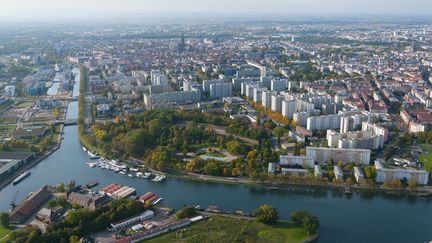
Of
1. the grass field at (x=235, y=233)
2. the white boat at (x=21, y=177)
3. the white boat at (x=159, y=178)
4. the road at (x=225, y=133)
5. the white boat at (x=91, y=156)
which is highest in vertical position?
the road at (x=225, y=133)

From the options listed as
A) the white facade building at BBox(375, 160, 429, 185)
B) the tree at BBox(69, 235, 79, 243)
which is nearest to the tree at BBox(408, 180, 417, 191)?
the white facade building at BBox(375, 160, 429, 185)

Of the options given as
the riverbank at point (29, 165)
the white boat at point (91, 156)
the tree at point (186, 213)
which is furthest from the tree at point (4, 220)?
the white boat at point (91, 156)

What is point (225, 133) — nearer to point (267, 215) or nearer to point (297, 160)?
point (297, 160)

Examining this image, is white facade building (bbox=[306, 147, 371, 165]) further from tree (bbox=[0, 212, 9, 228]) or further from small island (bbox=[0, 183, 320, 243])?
tree (bbox=[0, 212, 9, 228])

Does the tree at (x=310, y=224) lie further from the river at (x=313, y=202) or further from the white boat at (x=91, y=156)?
the white boat at (x=91, y=156)

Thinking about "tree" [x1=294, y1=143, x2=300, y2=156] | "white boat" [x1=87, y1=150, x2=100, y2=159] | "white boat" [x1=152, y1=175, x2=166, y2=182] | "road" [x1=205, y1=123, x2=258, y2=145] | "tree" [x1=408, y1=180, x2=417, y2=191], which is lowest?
"white boat" [x1=152, y1=175, x2=166, y2=182]

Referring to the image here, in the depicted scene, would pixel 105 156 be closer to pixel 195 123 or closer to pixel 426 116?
pixel 195 123

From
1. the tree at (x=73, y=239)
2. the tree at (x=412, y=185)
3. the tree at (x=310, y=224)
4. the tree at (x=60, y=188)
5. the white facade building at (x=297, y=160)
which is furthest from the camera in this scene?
the white facade building at (x=297, y=160)

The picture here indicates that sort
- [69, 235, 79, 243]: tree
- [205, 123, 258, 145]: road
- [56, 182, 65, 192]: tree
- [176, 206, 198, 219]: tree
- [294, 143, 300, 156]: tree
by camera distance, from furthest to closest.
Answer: [205, 123, 258, 145]: road < [294, 143, 300, 156]: tree < [56, 182, 65, 192]: tree < [176, 206, 198, 219]: tree < [69, 235, 79, 243]: tree
